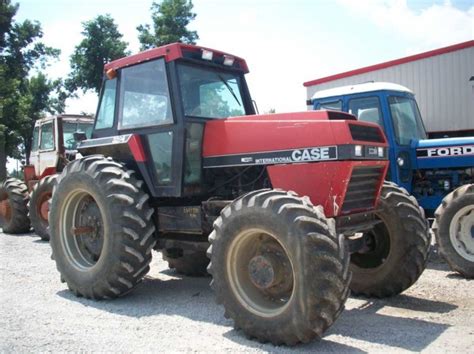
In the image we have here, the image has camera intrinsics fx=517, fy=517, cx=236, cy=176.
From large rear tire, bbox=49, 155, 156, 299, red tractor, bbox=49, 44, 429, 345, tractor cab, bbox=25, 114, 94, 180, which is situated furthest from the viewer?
tractor cab, bbox=25, 114, 94, 180

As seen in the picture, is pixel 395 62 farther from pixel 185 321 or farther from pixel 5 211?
pixel 5 211

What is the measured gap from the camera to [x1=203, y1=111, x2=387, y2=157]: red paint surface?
4590mm

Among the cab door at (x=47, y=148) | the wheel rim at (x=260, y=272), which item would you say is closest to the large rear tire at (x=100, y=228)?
the wheel rim at (x=260, y=272)

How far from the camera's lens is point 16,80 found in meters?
22.6

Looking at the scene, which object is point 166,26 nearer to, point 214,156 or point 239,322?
point 214,156

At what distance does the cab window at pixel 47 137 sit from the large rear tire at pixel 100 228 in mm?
6166

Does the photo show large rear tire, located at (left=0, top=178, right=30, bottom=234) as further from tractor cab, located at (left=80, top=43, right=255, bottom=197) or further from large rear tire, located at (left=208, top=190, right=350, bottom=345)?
large rear tire, located at (left=208, top=190, right=350, bottom=345)

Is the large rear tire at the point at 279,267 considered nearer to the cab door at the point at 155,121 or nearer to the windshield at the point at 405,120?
the cab door at the point at 155,121

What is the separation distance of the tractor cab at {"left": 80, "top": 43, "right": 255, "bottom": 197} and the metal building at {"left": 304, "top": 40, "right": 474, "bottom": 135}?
5.35 metres

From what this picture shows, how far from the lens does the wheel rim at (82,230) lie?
19.2ft

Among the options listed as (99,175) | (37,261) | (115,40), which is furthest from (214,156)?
(115,40)

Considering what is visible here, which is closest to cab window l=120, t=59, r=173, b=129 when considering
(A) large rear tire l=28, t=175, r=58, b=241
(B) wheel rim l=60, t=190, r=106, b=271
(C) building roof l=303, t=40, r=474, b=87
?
(B) wheel rim l=60, t=190, r=106, b=271

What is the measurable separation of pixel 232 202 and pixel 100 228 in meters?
2.04

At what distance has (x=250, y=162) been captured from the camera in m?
5.14
